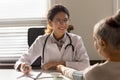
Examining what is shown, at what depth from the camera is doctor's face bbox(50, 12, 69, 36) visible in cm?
227

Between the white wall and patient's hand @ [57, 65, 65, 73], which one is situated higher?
the white wall

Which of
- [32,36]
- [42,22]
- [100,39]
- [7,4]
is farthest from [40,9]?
[100,39]

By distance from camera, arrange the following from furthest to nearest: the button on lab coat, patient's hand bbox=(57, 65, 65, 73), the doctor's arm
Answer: the button on lab coat
the doctor's arm
patient's hand bbox=(57, 65, 65, 73)

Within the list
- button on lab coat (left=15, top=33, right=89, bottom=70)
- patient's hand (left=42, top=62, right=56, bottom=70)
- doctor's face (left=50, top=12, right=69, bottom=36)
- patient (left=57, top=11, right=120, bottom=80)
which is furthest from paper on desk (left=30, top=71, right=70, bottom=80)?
patient (left=57, top=11, right=120, bottom=80)

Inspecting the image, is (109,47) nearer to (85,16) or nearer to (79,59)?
(79,59)

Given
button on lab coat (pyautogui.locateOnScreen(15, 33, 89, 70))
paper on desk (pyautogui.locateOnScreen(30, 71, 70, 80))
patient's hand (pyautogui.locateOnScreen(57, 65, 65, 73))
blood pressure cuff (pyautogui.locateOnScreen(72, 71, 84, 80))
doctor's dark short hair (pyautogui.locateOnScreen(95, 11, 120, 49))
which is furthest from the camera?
button on lab coat (pyautogui.locateOnScreen(15, 33, 89, 70))

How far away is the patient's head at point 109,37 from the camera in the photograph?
3.87 ft

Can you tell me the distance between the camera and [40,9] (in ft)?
11.2

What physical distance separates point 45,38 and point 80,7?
3.39 ft

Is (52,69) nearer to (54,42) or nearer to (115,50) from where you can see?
(54,42)

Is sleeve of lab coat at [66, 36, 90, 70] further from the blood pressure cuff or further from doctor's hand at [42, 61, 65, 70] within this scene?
the blood pressure cuff

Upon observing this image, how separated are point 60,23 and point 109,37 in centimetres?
112

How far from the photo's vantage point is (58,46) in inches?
91.8

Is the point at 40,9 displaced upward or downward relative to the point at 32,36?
upward
